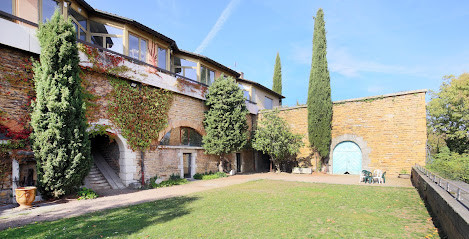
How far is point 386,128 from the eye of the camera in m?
15.3

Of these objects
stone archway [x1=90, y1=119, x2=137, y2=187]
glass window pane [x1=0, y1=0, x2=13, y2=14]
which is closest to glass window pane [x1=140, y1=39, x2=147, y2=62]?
stone archway [x1=90, y1=119, x2=137, y2=187]

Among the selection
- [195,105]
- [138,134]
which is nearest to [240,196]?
[138,134]

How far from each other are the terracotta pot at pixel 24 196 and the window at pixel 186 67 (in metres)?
11.0

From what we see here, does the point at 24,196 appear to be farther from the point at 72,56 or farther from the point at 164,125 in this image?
the point at 164,125

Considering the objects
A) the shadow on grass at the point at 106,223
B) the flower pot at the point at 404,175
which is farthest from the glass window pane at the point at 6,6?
the flower pot at the point at 404,175

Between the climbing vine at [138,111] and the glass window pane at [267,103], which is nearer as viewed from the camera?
the climbing vine at [138,111]

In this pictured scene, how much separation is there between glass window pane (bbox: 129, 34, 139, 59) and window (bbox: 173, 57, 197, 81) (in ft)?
13.0

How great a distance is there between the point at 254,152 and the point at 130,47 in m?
13.1

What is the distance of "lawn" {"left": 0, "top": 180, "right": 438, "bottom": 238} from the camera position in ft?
15.3

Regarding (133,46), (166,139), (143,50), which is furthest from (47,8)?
(166,139)

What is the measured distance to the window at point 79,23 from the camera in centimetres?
1132

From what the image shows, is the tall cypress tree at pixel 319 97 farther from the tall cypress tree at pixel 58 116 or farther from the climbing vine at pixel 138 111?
the tall cypress tree at pixel 58 116

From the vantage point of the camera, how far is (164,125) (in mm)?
13055

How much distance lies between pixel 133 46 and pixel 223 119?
6.74 m
